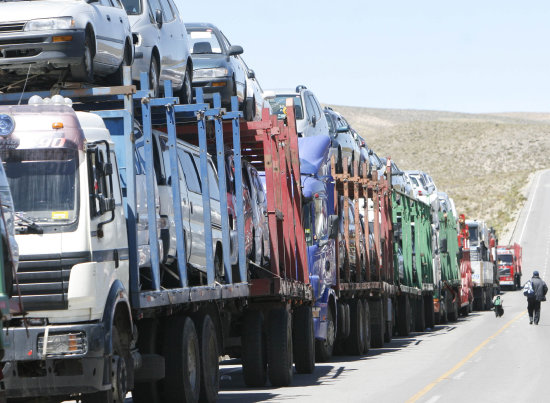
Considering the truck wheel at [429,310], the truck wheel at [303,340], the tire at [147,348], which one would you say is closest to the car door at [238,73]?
the truck wheel at [303,340]

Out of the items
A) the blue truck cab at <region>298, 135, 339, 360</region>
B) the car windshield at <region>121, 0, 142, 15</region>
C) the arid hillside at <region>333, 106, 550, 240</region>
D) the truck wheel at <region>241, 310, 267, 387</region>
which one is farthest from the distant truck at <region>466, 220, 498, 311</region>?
the arid hillside at <region>333, 106, 550, 240</region>

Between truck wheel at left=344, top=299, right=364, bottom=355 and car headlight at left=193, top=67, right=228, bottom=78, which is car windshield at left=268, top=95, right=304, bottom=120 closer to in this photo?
truck wheel at left=344, top=299, right=364, bottom=355

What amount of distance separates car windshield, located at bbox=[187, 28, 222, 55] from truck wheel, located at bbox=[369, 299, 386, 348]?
720 cm

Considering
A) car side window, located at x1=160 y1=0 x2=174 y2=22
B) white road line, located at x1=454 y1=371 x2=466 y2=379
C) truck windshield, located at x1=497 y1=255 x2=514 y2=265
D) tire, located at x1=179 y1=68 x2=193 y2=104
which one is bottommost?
white road line, located at x1=454 y1=371 x2=466 y2=379

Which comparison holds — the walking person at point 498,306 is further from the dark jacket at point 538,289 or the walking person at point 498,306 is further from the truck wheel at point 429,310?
the truck wheel at point 429,310

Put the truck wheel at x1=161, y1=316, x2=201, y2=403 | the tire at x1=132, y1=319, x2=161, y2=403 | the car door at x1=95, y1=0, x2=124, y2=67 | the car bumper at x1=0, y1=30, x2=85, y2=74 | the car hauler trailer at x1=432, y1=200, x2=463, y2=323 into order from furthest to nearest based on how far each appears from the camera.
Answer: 1. the car hauler trailer at x1=432, y1=200, x2=463, y2=323
2. the car door at x1=95, y1=0, x2=124, y2=67
3. the truck wheel at x1=161, y1=316, x2=201, y2=403
4. the tire at x1=132, y1=319, x2=161, y2=403
5. the car bumper at x1=0, y1=30, x2=85, y2=74

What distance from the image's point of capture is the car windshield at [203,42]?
19953 mm

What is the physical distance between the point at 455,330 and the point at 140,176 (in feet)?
70.2

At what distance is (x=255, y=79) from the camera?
2247 centimetres

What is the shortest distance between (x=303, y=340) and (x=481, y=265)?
28.2 meters

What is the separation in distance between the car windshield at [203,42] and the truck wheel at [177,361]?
27.5 ft

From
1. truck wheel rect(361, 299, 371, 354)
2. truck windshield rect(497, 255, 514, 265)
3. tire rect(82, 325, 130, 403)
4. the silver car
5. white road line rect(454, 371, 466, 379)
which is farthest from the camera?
truck windshield rect(497, 255, 514, 265)

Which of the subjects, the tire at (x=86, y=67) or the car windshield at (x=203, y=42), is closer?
the tire at (x=86, y=67)

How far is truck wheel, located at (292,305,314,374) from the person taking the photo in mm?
17875
